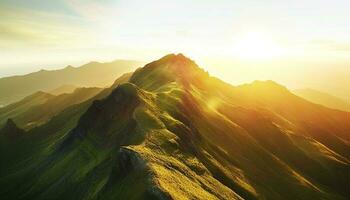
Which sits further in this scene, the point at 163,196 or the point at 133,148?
the point at 133,148

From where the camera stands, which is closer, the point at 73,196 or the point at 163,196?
the point at 163,196

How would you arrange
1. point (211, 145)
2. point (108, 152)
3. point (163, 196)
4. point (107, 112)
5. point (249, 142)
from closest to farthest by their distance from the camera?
point (163, 196), point (108, 152), point (211, 145), point (107, 112), point (249, 142)

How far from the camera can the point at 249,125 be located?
642 feet

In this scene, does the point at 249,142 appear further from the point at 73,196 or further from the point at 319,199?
the point at 73,196

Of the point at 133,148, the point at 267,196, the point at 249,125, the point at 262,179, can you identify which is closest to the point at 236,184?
the point at 267,196

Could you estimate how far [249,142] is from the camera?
16812 centimetres

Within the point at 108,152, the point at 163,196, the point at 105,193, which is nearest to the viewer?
the point at 163,196

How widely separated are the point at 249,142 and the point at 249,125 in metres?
28.6

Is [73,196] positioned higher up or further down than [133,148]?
further down

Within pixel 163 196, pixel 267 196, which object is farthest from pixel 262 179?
pixel 163 196

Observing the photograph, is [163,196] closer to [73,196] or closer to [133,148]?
[133,148]

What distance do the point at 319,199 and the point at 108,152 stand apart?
281ft

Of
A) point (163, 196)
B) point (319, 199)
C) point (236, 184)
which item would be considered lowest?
point (319, 199)

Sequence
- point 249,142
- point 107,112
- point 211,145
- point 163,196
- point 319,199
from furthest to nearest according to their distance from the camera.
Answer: point 249,142 → point 107,112 → point 319,199 → point 211,145 → point 163,196
